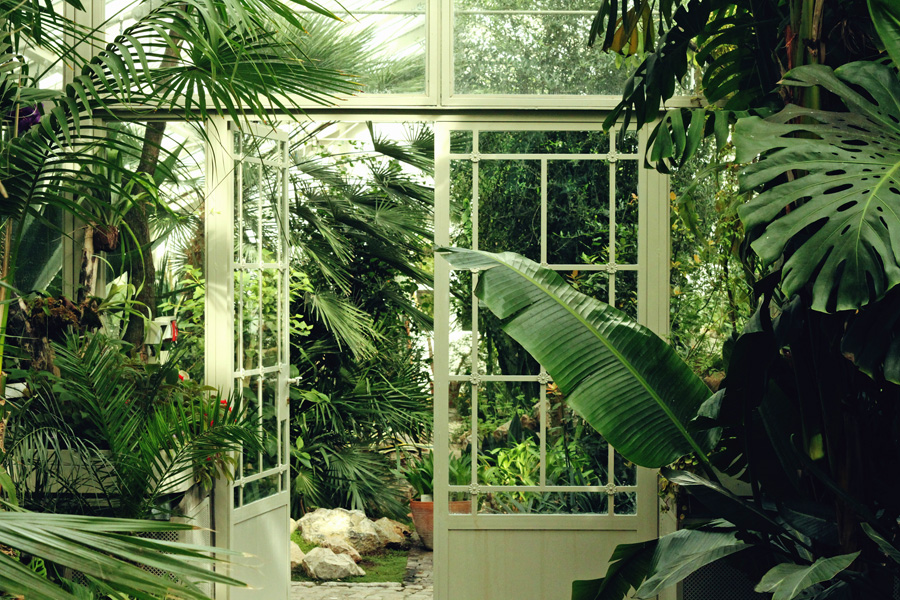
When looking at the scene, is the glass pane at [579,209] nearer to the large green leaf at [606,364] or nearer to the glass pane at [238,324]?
the large green leaf at [606,364]

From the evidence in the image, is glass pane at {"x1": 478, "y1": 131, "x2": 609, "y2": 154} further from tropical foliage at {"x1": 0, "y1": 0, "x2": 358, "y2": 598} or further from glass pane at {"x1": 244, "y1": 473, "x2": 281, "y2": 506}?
Result: glass pane at {"x1": 244, "y1": 473, "x2": 281, "y2": 506}

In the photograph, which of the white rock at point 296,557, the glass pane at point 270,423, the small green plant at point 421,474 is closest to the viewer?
the glass pane at point 270,423

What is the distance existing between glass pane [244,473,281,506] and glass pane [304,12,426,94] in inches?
73.9

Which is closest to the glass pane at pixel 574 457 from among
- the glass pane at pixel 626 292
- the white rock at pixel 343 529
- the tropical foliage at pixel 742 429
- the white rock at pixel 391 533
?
the glass pane at pixel 626 292

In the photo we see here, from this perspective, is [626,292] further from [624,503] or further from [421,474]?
[421,474]

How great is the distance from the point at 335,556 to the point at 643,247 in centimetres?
281

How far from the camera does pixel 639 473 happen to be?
3381 mm

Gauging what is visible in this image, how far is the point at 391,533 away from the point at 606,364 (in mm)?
3541

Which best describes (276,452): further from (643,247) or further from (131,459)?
(643,247)

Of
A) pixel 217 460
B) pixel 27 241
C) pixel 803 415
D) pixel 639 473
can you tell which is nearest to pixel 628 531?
pixel 639 473

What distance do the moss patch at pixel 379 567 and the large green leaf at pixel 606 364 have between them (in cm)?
293

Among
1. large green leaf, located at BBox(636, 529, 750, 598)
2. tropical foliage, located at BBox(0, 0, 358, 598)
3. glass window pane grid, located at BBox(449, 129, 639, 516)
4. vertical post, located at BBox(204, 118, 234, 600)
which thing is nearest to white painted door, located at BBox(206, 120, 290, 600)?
vertical post, located at BBox(204, 118, 234, 600)

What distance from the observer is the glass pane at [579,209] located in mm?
3432

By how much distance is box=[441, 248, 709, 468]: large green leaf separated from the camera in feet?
7.29
